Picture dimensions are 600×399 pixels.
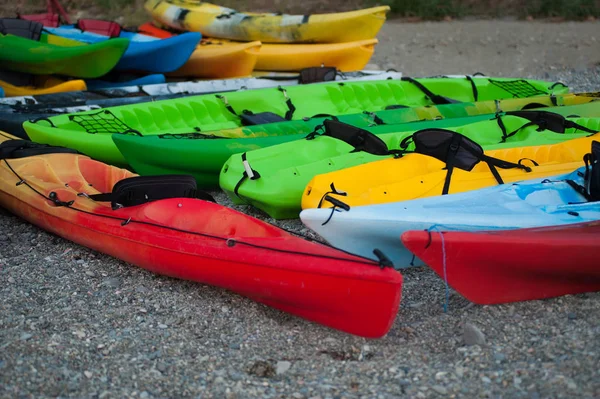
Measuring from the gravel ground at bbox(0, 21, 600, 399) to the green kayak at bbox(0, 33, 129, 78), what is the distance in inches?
96.0

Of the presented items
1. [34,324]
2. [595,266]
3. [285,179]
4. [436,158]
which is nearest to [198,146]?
[285,179]

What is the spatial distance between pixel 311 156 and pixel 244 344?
1651mm

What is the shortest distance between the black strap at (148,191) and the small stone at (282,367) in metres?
1.17

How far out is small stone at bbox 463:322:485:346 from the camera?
9.23 ft

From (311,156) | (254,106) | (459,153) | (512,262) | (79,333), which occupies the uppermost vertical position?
(459,153)

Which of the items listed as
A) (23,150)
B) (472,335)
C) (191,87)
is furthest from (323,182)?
(191,87)

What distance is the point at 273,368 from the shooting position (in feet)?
8.99

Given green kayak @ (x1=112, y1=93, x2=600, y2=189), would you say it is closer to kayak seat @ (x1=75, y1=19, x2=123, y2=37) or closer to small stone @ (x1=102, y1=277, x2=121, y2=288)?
small stone @ (x1=102, y1=277, x2=121, y2=288)

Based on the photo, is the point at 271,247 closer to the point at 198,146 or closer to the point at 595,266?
the point at 595,266

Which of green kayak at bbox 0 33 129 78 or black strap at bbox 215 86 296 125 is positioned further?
green kayak at bbox 0 33 129 78

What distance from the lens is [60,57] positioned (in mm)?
5848

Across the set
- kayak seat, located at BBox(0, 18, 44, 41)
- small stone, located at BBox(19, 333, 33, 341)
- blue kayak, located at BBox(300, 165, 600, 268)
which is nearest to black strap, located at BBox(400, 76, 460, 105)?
blue kayak, located at BBox(300, 165, 600, 268)

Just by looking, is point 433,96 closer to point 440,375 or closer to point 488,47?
point 488,47

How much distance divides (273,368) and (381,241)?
868 millimetres
